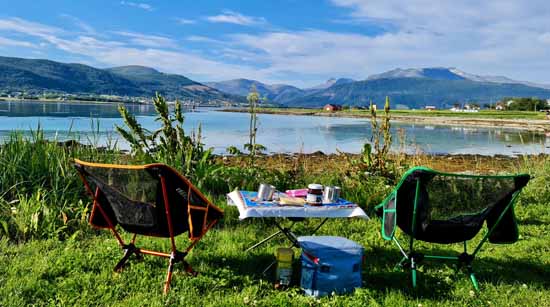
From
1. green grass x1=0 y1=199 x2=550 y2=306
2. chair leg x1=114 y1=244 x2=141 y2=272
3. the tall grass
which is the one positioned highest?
the tall grass

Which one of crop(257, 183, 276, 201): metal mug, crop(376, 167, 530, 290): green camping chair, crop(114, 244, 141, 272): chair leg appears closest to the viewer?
crop(376, 167, 530, 290): green camping chair

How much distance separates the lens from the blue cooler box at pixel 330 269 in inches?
130

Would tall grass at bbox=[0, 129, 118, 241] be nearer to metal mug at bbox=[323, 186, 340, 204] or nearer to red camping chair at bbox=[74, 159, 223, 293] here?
red camping chair at bbox=[74, 159, 223, 293]

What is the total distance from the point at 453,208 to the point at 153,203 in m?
2.60

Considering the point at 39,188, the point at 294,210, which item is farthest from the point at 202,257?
the point at 39,188

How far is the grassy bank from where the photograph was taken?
3182mm

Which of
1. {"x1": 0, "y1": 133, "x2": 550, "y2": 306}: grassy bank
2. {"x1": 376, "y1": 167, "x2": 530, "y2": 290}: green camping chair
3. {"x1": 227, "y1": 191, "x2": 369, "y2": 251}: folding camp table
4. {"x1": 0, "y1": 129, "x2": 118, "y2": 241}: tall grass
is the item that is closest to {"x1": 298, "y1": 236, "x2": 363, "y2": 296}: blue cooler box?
{"x1": 0, "y1": 133, "x2": 550, "y2": 306}: grassy bank

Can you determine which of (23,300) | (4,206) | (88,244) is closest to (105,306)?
(23,300)

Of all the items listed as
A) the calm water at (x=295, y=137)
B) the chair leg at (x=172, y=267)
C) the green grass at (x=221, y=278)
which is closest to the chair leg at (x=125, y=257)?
the green grass at (x=221, y=278)

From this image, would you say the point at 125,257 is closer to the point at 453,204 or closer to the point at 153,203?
the point at 153,203

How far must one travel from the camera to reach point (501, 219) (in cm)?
368

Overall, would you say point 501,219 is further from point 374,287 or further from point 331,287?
point 331,287

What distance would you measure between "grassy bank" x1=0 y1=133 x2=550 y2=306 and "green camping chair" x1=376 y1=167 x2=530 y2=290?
0.33m

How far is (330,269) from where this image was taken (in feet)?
10.9
